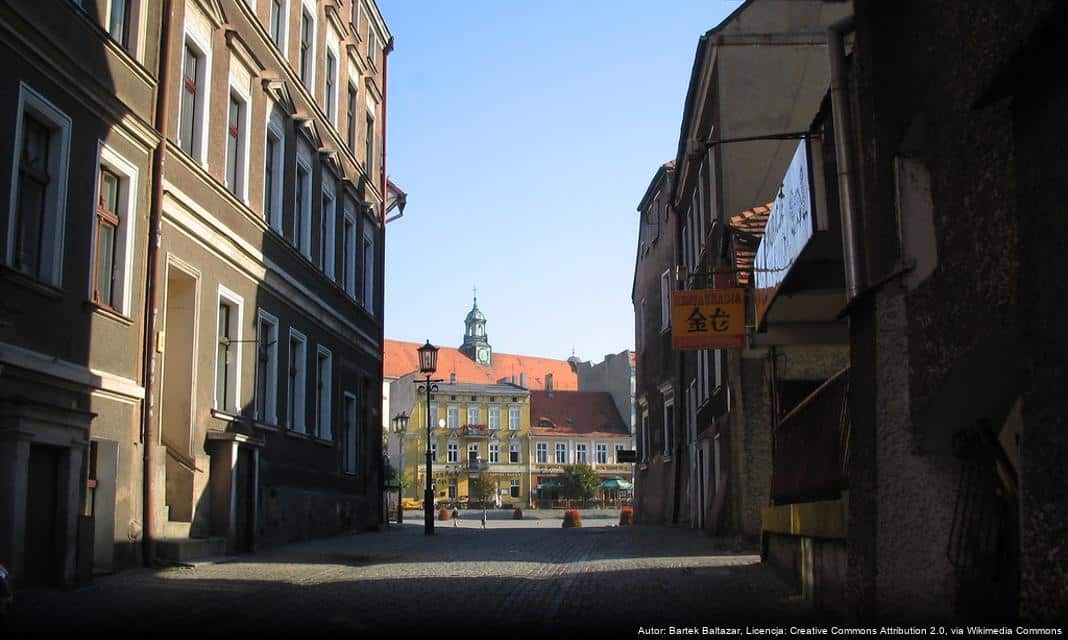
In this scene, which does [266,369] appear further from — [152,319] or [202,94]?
[152,319]

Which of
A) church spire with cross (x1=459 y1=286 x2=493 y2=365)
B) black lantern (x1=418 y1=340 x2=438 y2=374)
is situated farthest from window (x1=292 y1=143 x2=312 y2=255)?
church spire with cross (x1=459 y1=286 x2=493 y2=365)

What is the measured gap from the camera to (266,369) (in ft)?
74.0

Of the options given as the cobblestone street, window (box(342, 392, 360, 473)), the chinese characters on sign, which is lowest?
the cobblestone street

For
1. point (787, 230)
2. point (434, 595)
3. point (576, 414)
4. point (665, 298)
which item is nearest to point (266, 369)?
point (434, 595)

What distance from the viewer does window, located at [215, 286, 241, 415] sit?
2008 cm

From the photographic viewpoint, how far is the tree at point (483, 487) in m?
104

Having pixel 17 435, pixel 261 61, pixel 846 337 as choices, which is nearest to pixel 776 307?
pixel 846 337

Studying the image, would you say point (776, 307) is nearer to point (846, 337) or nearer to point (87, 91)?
point (846, 337)

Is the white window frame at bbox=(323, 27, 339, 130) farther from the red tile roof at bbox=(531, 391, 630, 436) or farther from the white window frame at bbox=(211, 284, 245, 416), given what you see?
the red tile roof at bbox=(531, 391, 630, 436)

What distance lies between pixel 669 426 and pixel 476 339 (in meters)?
108

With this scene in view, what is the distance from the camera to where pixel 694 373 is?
34.0m

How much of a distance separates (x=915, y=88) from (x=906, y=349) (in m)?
1.80

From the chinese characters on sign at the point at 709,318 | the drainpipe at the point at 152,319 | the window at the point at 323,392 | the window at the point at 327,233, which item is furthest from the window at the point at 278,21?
the chinese characters on sign at the point at 709,318

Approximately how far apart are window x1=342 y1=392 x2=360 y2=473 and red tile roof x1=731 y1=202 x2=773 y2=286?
39.8 feet
